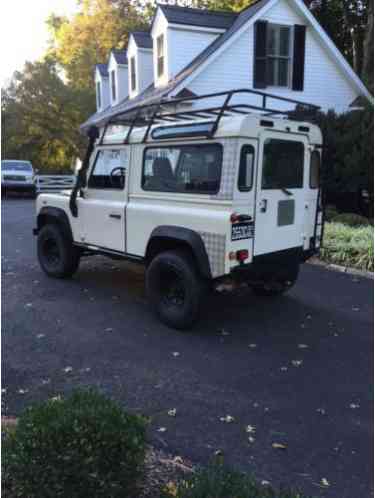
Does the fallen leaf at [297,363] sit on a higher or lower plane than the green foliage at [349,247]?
lower

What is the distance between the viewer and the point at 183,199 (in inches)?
195

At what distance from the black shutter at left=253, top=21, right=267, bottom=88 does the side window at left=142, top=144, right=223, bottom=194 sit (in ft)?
33.9

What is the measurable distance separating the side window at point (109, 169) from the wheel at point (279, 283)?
2.27m

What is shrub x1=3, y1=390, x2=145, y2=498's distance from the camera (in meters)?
1.97

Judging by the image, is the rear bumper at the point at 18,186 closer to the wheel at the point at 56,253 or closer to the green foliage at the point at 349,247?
the wheel at the point at 56,253

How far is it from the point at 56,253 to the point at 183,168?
10.1 ft


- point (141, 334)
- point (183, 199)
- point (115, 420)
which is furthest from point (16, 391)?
point (183, 199)

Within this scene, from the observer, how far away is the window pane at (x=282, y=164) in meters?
4.81

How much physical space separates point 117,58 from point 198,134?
18722 mm

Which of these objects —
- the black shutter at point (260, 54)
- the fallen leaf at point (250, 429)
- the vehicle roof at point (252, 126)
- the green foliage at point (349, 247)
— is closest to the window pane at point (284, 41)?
the black shutter at point (260, 54)

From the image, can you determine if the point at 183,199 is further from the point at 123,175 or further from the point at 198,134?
the point at 123,175

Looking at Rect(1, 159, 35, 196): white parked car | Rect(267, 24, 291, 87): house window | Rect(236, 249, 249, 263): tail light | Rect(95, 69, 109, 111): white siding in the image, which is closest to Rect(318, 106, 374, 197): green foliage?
Rect(267, 24, 291, 87): house window

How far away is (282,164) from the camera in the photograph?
504 cm

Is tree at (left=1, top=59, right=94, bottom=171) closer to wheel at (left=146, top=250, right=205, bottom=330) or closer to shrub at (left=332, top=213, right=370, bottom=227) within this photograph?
shrub at (left=332, top=213, right=370, bottom=227)
